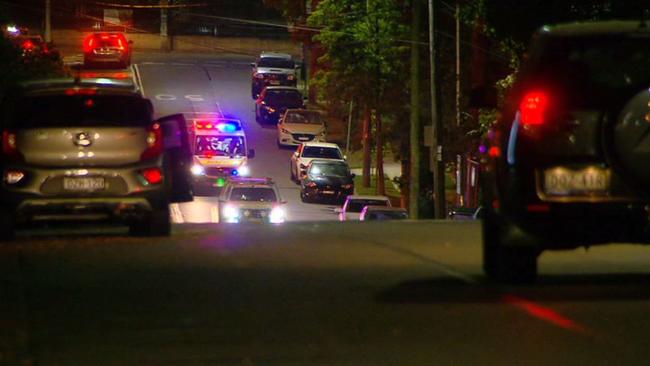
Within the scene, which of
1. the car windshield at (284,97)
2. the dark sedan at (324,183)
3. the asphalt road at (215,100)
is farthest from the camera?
the car windshield at (284,97)

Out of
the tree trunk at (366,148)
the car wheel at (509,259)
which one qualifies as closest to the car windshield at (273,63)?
the tree trunk at (366,148)

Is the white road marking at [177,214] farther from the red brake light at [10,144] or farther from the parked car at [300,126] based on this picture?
the red brake light at [10,144]

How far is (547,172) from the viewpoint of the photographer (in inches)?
437

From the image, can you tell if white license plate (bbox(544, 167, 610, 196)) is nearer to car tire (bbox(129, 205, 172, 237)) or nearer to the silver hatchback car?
the silver hatchback car

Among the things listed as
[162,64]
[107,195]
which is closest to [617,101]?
[107,195]

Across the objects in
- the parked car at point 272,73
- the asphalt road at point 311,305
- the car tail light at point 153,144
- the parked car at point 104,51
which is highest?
the parked car at point 104,51

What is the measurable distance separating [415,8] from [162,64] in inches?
1580

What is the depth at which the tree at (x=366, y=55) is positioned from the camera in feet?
182

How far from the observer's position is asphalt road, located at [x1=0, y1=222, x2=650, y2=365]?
30.5 ft

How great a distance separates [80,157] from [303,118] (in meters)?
45.5

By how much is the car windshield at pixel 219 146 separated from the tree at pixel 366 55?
A: 698 centimetres

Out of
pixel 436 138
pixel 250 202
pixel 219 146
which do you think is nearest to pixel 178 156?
pixel 250 202

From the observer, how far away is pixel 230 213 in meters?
38.5

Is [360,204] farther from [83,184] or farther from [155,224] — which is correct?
[83,184]
